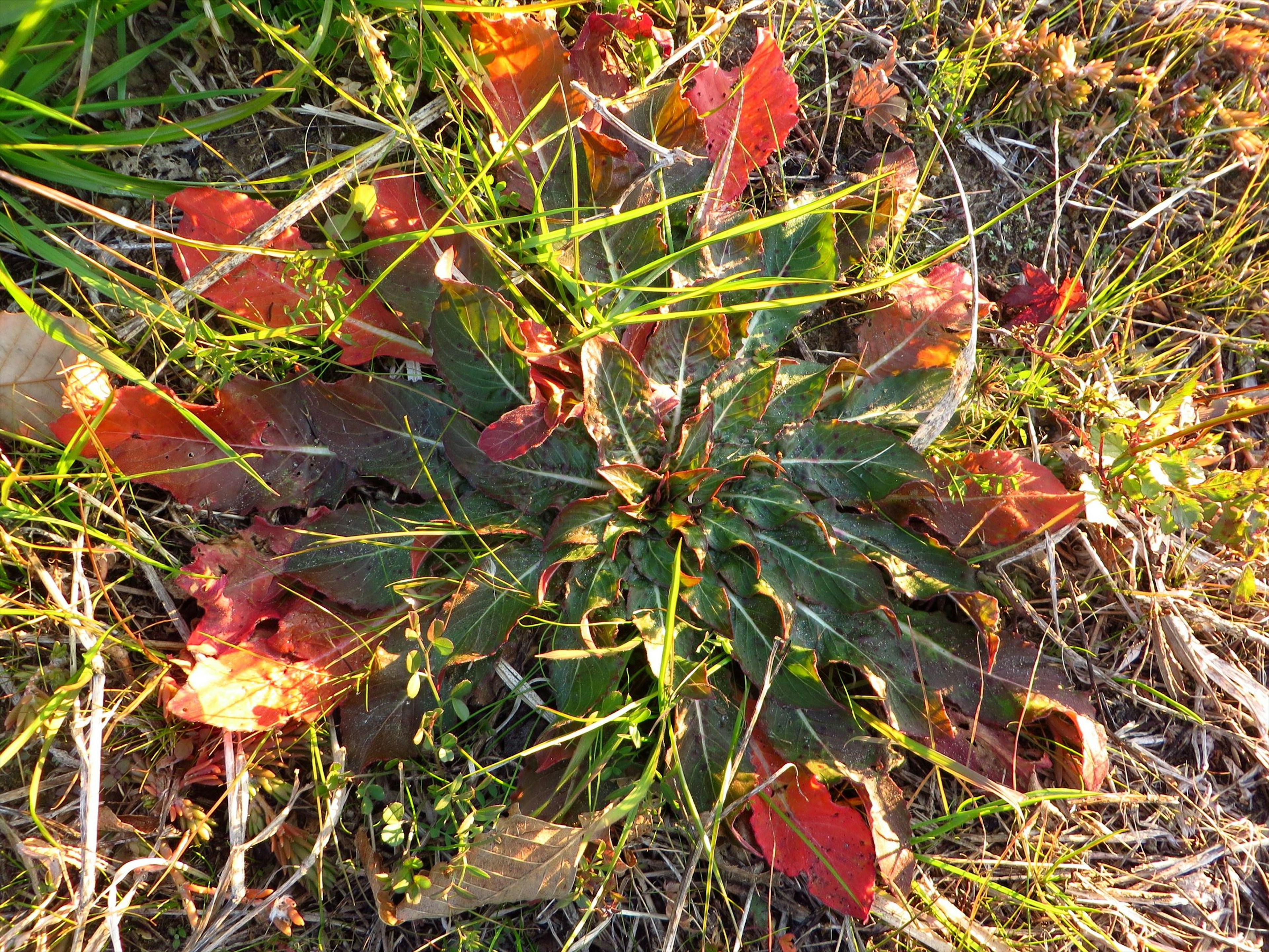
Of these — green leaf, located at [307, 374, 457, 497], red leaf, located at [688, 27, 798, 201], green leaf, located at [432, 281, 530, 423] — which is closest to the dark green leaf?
green leaf, located at [307, 374, 457, 497]

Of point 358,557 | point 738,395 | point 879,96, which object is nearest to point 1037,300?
point 879,96

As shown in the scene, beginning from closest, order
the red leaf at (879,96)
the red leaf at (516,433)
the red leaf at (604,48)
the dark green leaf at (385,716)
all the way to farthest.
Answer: the red leaf at (516,433) < the dark green leaf at (385,716) < the red leaf at (604,48) < the red leaf at (879,96)

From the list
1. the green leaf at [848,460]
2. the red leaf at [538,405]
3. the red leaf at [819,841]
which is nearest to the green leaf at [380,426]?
the red leaf at [538,405]

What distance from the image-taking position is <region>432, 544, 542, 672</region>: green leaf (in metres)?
2.06

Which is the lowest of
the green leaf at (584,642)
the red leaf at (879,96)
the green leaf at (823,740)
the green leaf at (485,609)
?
the green leaf at (823,740)

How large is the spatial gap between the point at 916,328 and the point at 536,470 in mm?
1295

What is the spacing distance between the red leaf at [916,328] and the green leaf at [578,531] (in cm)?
100

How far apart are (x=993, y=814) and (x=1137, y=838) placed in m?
0.52

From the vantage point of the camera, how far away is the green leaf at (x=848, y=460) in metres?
2.16

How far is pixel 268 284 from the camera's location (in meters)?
2.20

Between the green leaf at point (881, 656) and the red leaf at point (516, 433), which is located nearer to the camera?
the red leaf at point (516, 433)

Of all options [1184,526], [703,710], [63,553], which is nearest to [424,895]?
[703,710]

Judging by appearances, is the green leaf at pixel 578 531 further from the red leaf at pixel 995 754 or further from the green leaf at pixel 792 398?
the red leaf at pixel 995 754

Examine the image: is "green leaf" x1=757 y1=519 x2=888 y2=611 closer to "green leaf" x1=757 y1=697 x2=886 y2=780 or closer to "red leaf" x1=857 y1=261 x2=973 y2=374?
"green leaf" x1=757 y1=697 x2=886 y2=780
